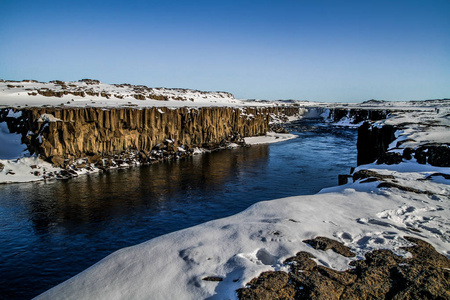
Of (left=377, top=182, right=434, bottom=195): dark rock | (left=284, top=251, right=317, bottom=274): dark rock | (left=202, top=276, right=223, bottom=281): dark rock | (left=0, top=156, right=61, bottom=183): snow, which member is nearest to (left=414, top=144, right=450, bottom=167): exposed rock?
(left=377, top=182, right=434, bottom=195): dark rock

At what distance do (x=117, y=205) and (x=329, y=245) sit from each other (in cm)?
A: 1456

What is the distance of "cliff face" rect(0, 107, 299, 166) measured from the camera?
26.3 m

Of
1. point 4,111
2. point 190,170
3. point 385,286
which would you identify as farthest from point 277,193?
point 4,111

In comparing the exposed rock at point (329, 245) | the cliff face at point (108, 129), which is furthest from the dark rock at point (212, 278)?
the cliff face at point (108, 129)

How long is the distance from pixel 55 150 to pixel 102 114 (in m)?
6.40

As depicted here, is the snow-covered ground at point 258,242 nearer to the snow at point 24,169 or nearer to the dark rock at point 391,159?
the dark rock at point 391,159

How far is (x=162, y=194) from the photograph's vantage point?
19.5 meters

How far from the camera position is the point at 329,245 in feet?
20.5

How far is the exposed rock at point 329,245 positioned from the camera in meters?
6.00

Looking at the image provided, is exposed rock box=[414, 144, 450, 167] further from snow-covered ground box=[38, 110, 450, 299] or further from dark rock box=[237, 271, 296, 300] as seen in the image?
dark rock box=[237, 271, 296, 300]

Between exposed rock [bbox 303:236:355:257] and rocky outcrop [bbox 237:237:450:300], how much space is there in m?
0.38

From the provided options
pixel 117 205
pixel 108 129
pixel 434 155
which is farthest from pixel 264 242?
pixel 108 129

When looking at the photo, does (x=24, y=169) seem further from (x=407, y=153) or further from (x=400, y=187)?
(x=407, y=153)

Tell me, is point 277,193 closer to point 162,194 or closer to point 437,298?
point 162,194
